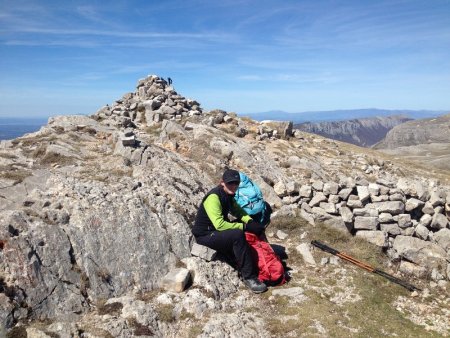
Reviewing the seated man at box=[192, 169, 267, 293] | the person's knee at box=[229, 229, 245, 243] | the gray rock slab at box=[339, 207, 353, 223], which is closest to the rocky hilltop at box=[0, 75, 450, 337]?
the gray rock slab at box=[339, 207, 353, 223]

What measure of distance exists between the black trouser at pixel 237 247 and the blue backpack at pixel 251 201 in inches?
74.2

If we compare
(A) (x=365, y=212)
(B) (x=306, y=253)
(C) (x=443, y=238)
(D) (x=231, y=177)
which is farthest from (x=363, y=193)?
(D) (x=231, y=177)

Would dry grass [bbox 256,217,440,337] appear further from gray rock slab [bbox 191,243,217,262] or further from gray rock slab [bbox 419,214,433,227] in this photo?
gray rock slab [bbox 419,214,433,227]

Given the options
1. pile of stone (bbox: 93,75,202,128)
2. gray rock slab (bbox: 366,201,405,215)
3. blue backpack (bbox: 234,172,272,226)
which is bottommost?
gray rock slab (bbox: 366,201,405,215)

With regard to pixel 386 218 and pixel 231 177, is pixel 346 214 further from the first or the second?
pixel 231 177

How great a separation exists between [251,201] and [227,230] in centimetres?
216

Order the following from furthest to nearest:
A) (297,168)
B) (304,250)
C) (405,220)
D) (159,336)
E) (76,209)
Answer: (297,168)
(405,220)
(304,250)
(76,209)
(159,336)

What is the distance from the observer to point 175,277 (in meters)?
11.7

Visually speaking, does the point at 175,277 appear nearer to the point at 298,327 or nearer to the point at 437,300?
the point at 298,327

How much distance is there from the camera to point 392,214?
17141mm

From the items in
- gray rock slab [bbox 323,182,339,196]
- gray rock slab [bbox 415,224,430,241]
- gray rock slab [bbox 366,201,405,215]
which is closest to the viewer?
gray rock slab [bbox 415,224,430,241]

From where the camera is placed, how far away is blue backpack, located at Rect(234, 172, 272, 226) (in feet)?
45.9

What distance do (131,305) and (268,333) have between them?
400 cm

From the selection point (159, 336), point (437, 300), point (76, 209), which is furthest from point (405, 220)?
point (76, 209)
